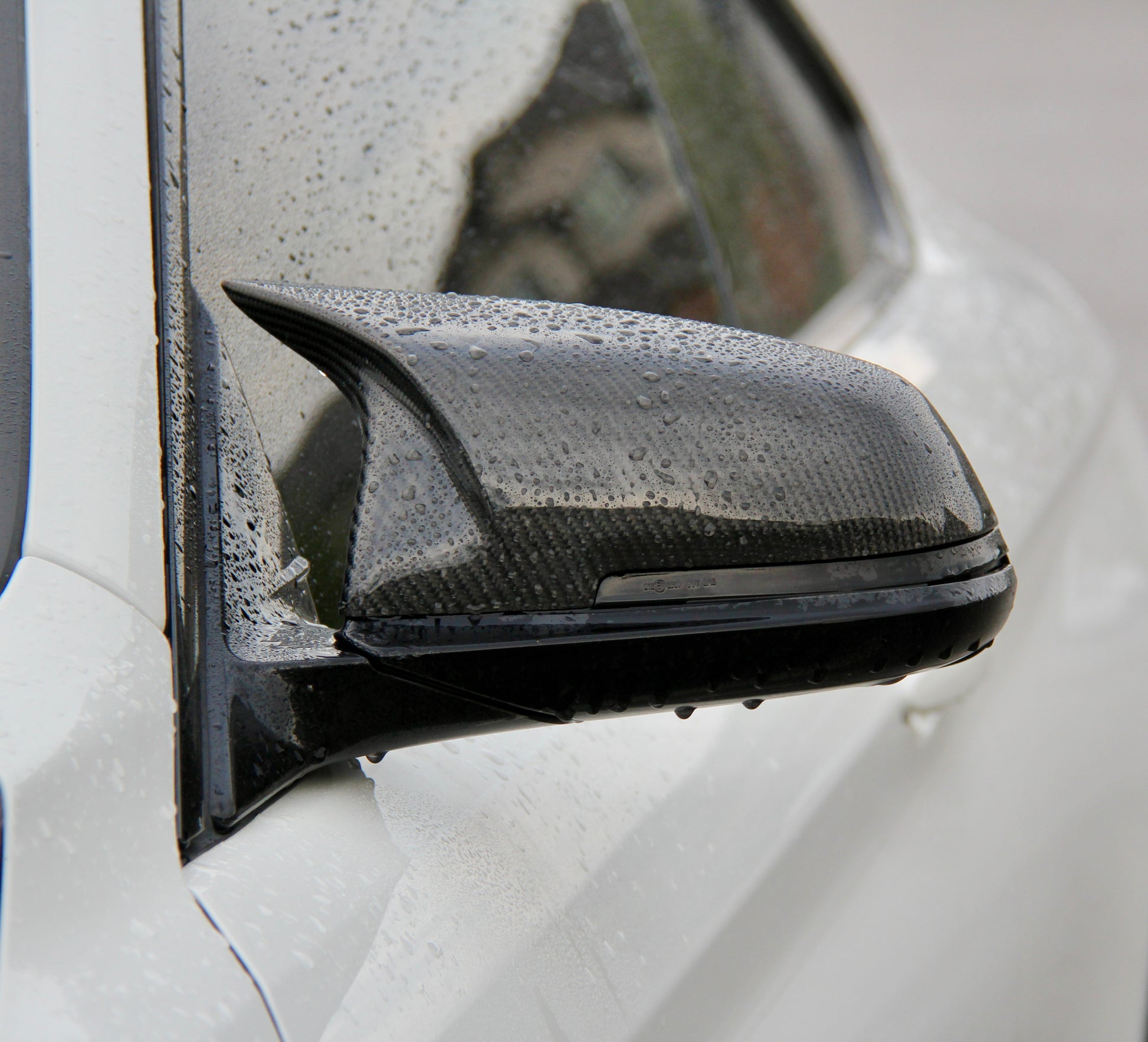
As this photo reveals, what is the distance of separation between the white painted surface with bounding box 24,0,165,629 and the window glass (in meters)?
0.08

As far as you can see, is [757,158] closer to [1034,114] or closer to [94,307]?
[94,307]

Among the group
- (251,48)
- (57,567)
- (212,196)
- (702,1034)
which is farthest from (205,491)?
(702,1034)

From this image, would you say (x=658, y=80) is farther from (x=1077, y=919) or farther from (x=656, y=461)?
(x=1077, y=919)

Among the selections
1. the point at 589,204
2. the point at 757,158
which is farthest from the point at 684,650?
the point at 757,158

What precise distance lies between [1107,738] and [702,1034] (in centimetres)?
91

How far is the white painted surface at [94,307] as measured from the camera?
79cm

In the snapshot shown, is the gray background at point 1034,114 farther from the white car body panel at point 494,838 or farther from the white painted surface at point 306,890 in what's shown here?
the white painted surface at point 306,890

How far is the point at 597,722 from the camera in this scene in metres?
1.11

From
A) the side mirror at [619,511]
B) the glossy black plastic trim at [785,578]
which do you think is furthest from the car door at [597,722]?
the glossy black plastic trim at [785,578]

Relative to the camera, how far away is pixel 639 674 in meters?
0.78

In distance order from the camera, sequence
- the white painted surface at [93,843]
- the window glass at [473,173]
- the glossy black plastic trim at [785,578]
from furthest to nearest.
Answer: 1. the window glass at [473,173]
2. the glossy black plastic trim at [785,578]
3. the white painted surface at [93,843]

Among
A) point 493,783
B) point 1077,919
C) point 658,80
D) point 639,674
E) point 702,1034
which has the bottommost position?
point 1077,919

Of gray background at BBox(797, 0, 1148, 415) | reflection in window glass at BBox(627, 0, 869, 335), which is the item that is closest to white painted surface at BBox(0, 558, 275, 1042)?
reflection in window glass at BBox(627, 0, 869, 335)

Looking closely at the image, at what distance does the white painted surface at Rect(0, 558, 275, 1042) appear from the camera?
66 cm
